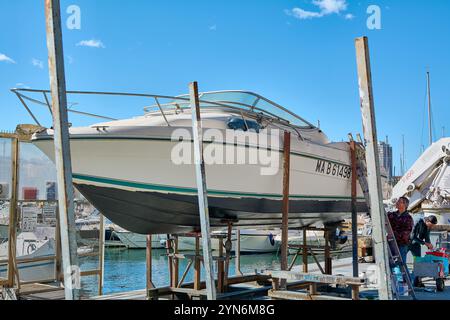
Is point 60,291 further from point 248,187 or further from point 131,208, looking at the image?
point 248,187

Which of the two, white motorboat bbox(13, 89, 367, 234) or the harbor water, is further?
the harbor water

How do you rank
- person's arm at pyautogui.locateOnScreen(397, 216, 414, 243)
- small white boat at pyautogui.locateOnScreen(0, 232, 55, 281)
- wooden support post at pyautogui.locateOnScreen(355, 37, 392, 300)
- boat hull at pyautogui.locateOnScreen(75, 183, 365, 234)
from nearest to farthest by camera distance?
1. wooden support post at pyautogui.locateOnScreen(355, 37, 392, 300)
2. boat hull at pyautogui.locateOnScreen(75, 183, 365, 234)
3. person's arm at pyautogui.locateOnScreen(397, 216, 414, 243)
4. small white boat at pyautogui.locateOnScreen(0, 232, 55, 281)

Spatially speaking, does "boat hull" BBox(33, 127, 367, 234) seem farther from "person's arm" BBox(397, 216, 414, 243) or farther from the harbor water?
the harbor water

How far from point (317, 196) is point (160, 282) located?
8.99 metres

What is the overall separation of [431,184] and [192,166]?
33.5 ft

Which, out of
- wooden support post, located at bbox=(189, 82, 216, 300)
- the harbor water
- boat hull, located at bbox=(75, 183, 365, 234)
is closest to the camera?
wooden support post, located at bbox=(189, 82, 216, 300)

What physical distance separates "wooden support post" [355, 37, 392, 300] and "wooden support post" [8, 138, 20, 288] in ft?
15.5

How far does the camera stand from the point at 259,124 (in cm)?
730

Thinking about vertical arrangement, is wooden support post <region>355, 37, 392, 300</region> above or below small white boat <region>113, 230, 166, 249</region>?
above

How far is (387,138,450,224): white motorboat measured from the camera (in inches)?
545

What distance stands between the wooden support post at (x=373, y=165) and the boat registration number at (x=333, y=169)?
2.76 m

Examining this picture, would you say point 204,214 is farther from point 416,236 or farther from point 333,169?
point 416,236

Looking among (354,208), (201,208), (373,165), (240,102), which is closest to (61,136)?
(201,208)

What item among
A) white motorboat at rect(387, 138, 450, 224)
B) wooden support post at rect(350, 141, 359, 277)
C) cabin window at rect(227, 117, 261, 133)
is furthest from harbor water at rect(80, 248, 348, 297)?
white motorboat at rect(387, 138, 450, 224)
